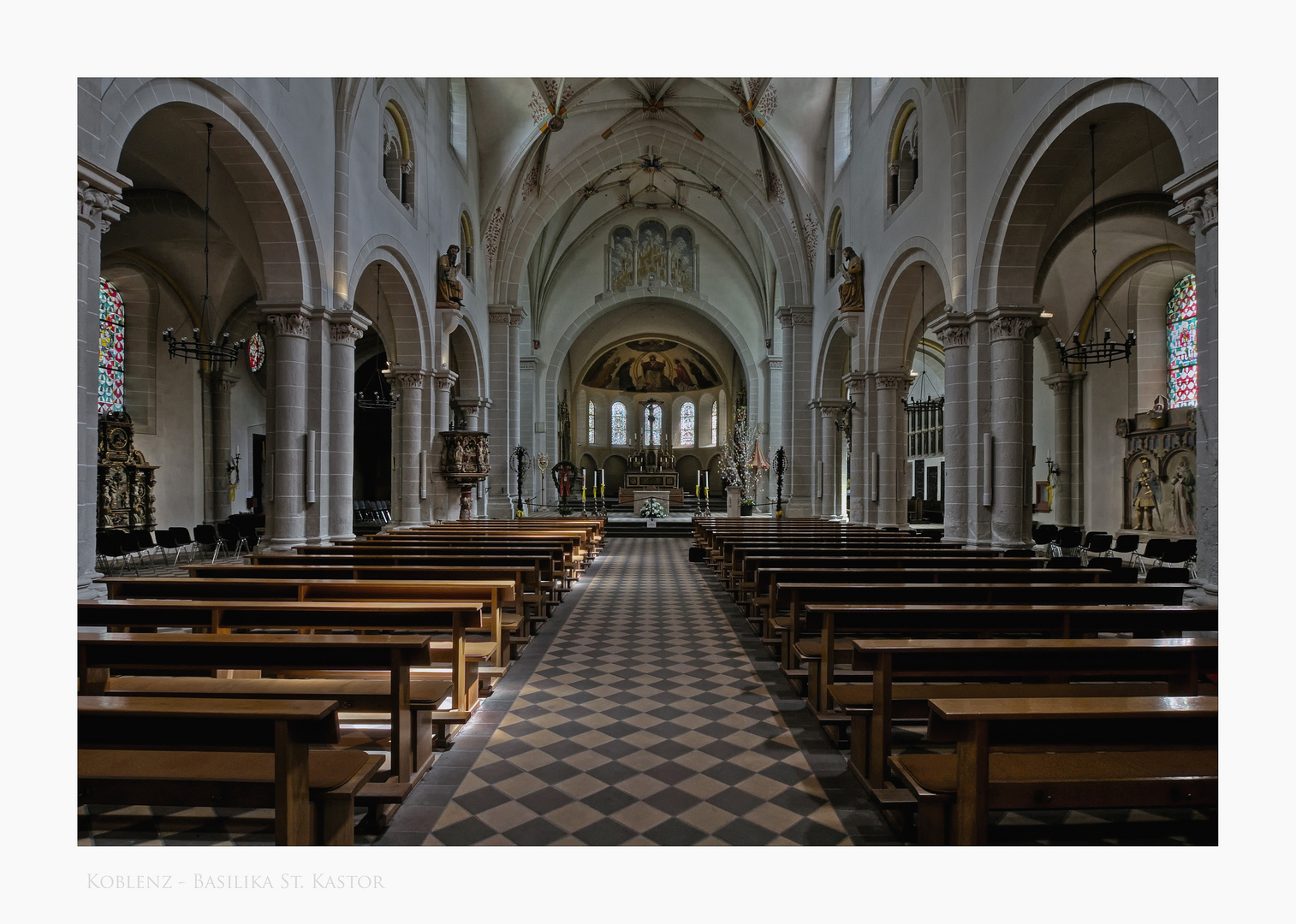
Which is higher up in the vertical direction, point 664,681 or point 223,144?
point 223,144

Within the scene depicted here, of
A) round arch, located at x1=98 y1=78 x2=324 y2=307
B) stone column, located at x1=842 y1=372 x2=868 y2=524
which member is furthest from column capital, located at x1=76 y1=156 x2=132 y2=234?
stone column, located at x1=842 y1=372 x2=868 y2=524

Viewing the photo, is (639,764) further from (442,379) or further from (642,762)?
(442,379)

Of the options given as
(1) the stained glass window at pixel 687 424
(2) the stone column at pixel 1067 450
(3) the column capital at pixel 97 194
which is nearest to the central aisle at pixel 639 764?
(3) the column capital at pixel 97 194

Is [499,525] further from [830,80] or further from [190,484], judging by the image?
[830,80]

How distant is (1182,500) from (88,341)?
1797 centimetres

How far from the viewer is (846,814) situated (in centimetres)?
343

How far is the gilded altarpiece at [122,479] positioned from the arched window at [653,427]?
26.8 metres

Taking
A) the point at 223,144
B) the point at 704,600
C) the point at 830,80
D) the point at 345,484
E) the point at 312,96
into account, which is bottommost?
the point at 704,600

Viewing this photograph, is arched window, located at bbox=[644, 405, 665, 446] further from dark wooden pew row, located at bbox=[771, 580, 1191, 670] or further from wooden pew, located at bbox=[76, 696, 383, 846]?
wooden pew, located at bbox=[76, 696, 383, 846]

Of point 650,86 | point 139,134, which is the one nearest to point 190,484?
point 139,134

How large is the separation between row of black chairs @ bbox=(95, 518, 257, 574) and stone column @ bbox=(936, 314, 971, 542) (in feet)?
39.6

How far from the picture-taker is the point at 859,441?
52.4 ft

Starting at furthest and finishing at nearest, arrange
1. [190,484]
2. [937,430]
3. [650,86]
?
1. [937,430]
2. [650,86]
3. [190,484]

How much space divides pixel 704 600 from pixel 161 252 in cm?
1446
